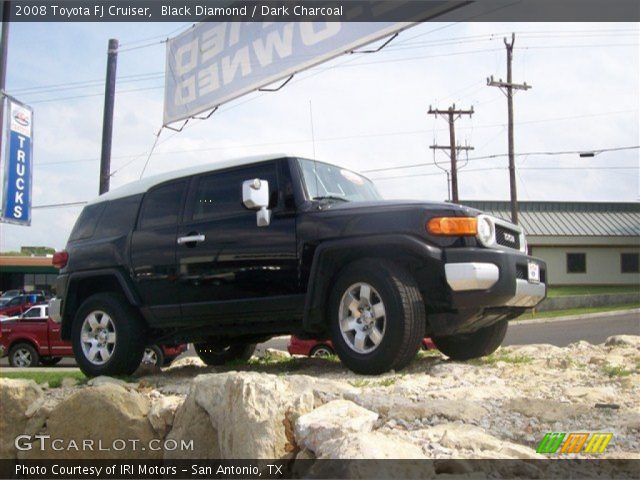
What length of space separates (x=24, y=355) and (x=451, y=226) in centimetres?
1434

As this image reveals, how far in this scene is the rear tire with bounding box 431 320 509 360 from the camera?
243 inches

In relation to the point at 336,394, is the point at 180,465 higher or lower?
lower

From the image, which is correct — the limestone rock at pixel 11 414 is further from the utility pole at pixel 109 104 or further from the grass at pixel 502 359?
the utility pole at pixel 109 104

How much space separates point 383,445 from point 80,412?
2.62 m

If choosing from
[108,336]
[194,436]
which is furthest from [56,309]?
[194,436]

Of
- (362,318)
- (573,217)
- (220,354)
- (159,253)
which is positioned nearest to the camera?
(362,318)

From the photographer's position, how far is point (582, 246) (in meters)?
37.7

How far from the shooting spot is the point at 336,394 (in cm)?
423

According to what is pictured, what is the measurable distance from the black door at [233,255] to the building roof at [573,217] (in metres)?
32.2

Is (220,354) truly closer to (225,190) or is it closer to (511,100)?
(225,190)

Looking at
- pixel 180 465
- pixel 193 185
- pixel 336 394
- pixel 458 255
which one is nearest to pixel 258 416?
pixel 336 394

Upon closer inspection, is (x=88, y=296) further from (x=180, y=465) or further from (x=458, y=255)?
(x=458, y=255)

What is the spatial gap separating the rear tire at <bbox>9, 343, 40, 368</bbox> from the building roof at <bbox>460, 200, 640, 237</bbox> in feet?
85.4

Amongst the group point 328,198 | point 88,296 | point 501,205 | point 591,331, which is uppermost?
point 501,205
